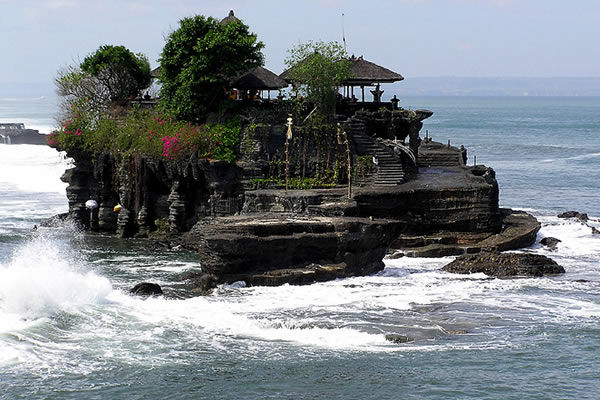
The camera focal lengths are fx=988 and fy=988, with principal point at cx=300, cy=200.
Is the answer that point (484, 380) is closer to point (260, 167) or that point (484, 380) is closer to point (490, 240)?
point (490, 240)

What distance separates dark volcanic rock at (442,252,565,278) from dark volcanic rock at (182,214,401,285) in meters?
3.52

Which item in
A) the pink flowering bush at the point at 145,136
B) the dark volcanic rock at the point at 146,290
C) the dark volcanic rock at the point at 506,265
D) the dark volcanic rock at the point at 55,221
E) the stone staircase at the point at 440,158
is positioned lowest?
the dark volcanic rock at the point at 146,290

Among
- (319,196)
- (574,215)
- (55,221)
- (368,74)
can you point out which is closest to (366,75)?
(368,74)

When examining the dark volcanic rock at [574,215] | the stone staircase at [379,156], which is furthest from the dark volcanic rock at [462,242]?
the dark volcanic rock at [574,215]

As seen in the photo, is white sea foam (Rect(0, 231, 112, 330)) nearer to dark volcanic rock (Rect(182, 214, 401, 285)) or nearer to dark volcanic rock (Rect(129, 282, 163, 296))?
dark volcanic rock (Rect(129, 282, 163, 296))

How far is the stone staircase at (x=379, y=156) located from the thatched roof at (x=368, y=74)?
377cm

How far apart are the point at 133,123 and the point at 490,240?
22326 mm

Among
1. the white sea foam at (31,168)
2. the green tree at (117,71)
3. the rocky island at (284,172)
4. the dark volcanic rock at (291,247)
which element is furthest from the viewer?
the white sea foam at (31,168)

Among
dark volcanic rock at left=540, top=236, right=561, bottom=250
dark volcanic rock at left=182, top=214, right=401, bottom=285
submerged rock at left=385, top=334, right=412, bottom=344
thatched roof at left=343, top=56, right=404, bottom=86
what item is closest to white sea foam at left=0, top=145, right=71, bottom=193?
thatched roof at left=343, top=56, right=404, bottom=86

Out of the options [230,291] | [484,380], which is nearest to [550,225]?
[230,291]

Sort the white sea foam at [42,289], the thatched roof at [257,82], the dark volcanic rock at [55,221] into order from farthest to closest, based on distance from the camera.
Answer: the dark volcanic rock at [55,221]
the thatched roof at [257,82]
the white sea foam at [42,289]

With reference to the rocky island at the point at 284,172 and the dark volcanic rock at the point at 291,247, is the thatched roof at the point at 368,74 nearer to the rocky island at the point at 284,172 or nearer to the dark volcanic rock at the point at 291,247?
the rocky island at the point at 284,172

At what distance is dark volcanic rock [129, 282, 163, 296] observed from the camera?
4094 cm

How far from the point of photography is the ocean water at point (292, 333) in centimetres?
3031
